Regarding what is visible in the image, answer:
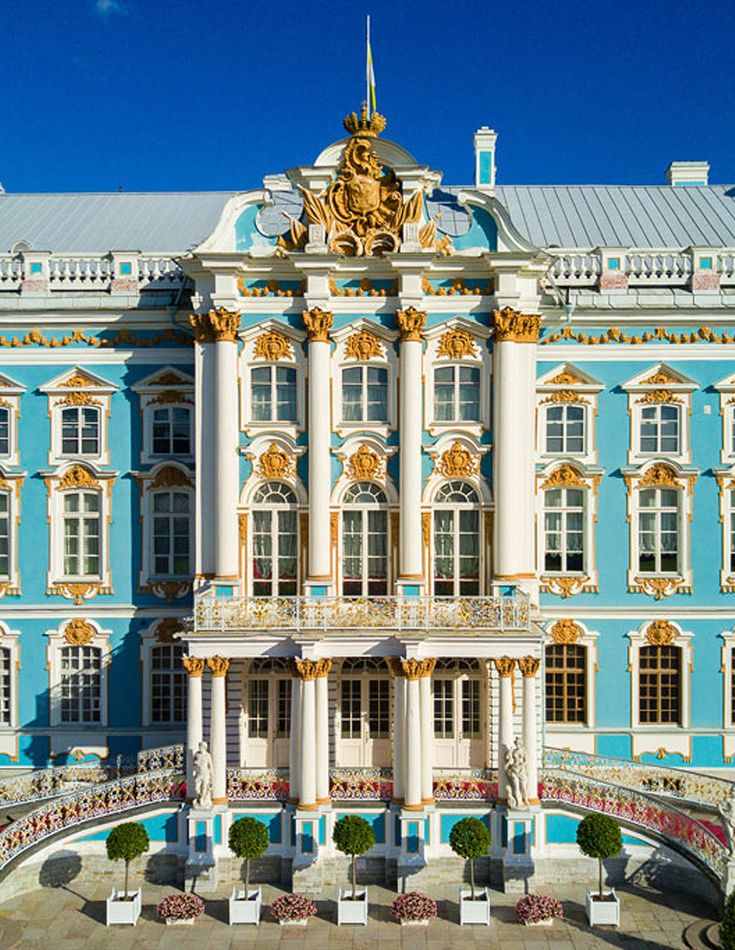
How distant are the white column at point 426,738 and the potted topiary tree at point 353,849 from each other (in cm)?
161

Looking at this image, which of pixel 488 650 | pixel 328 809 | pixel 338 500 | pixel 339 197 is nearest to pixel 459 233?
pixel 339 197

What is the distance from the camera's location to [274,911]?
60.1 feet


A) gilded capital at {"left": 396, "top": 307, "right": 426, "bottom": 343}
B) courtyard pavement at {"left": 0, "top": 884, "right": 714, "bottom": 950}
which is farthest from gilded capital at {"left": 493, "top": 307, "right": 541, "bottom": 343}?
courtyard pavement at {"left": 0, "top": 884, "right": 714, "bottom": 950}

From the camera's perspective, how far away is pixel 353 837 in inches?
732

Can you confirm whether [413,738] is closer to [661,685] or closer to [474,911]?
[474,911]

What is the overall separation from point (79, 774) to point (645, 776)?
14.1 m

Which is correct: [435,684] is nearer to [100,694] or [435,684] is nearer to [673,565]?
[673,565]

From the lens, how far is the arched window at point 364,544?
866 inches

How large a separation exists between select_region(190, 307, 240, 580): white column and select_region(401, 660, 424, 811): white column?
485 cm

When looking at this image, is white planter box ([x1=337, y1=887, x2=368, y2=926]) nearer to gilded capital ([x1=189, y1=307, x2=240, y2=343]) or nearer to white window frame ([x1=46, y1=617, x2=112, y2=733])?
white window frame ([x1=46, y1=617, x2=112, y2=733])

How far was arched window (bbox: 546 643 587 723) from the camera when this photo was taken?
2367 centimetres

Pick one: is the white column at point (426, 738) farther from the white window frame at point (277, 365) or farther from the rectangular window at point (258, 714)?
the white window frame at point (277, 365)

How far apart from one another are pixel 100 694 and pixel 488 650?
34.5ft

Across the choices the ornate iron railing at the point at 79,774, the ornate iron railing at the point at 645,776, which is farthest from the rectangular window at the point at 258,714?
the ornate iron railing at the point at 645,776
